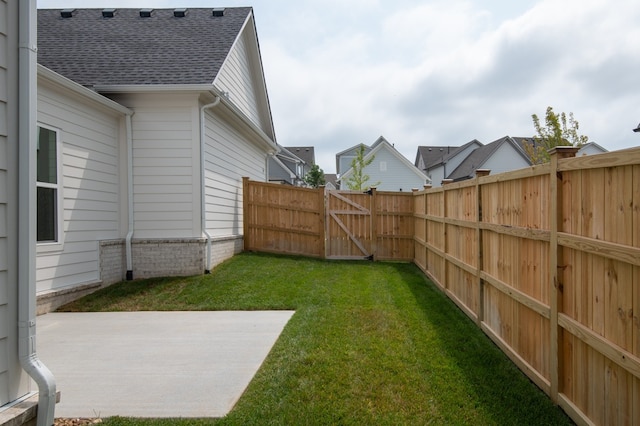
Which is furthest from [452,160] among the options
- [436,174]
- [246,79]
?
[246,79]

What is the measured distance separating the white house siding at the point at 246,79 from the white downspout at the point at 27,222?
22.8ft

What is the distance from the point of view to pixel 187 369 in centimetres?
390

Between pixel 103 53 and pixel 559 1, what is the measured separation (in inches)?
371

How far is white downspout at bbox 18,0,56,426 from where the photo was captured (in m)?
2.41

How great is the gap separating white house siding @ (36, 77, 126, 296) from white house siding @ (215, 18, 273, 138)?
3.00 metres

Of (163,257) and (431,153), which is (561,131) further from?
(431,153)

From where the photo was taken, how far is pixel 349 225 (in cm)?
1062

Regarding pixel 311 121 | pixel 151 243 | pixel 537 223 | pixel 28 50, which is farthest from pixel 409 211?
pixel 311 121

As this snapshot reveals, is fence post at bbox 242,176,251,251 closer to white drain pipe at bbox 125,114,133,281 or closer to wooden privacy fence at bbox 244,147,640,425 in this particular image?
white drain pipe at bbox 125,114,133,281

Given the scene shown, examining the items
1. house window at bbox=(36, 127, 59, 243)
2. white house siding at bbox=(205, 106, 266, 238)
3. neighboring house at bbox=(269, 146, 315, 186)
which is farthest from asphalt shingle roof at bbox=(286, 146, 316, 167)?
house window at bbox=(36, 127, 59, 243)

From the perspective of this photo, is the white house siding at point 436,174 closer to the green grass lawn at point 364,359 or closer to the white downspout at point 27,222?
the green grass lawn at point 364,359

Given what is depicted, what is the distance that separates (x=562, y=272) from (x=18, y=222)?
356cm

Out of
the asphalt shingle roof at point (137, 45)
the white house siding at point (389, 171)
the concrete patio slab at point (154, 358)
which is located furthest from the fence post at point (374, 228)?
the white house siding at point (389, 171)

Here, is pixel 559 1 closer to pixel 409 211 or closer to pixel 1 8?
→ pixel 409 211
